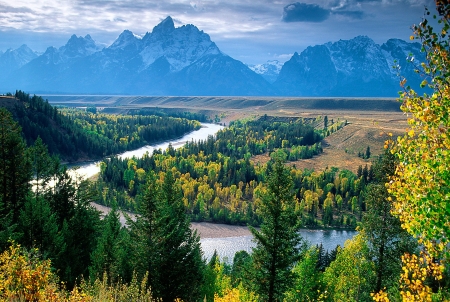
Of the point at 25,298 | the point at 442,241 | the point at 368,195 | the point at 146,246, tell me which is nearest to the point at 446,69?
the point at 442,241

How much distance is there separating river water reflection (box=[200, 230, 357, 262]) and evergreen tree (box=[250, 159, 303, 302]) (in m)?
53.8

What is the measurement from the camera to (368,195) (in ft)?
95.2

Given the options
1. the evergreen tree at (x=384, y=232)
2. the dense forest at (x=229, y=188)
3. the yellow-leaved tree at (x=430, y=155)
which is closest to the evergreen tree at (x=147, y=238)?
the evergreen tree at (x=384, y=232)

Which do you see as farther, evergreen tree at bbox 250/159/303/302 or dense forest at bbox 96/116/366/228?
dense forest at bbox 96/116/366/228

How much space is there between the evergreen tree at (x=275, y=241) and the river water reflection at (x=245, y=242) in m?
53.8

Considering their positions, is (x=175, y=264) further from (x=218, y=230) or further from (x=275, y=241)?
(x=218, y=230)

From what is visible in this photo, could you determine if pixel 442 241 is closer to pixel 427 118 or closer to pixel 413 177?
pixel 413 177

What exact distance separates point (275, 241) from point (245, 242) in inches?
2542

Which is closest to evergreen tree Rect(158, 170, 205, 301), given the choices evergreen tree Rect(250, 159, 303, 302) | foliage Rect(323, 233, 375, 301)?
evergreen tree Rect(250, 159, 303, 302)

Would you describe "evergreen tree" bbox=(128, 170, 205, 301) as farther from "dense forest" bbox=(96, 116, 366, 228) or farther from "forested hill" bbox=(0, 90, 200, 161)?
"forested hill" bbox=(0, 90, 200, 161)

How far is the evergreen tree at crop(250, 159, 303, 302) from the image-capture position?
2558 cm

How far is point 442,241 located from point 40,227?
3271 centimetres

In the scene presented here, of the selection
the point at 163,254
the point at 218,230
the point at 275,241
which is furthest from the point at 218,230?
the point at 275,241

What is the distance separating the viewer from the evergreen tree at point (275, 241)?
25.6 m
